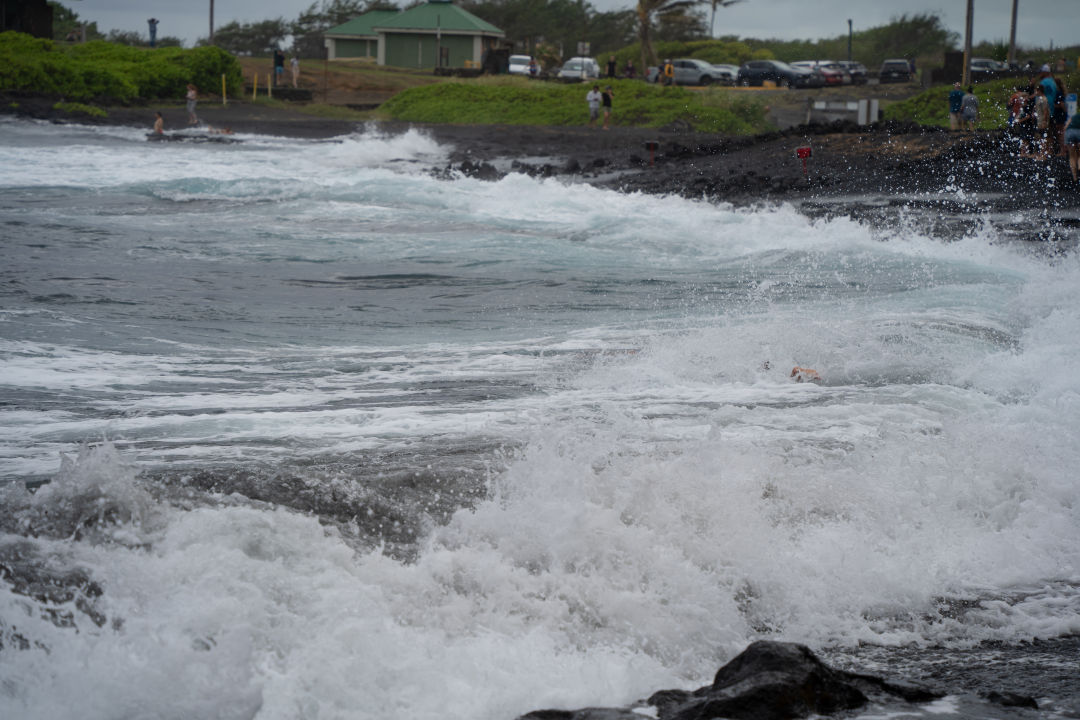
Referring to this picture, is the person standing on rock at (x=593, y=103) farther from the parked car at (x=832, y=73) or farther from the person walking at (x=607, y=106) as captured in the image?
the parked car at (x=832, y=73)

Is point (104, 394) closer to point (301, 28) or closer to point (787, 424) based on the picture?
point (787, 424)

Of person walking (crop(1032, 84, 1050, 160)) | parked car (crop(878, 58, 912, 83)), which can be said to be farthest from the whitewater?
parked car (crop(878, 58, 912, 83))

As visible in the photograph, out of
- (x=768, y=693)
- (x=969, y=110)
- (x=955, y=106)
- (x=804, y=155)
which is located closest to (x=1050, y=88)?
(x=804, y=155)

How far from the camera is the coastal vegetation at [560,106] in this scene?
3625 cm

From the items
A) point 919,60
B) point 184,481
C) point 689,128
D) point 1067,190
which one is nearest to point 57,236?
point 184,481

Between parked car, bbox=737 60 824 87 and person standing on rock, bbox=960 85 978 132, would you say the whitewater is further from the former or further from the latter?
parked car, bbox=737 60 824 87

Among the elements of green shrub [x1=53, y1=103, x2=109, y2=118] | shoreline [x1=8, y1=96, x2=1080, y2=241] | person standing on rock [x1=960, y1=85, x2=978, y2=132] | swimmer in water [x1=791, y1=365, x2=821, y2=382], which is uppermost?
green shrub [x1=53, y1=103, x2=109, y2=118]

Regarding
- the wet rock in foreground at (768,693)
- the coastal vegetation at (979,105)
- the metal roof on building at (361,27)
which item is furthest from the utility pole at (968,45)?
the metal roof on building at (361,27)

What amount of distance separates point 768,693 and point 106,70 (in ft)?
153

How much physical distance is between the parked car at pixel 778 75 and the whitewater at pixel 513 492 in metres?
34.9

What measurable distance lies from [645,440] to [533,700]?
2.93 m

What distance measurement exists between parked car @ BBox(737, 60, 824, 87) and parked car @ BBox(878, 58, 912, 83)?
3538 mm

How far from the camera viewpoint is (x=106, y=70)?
146 feet

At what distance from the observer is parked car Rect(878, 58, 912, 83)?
4744 cm
